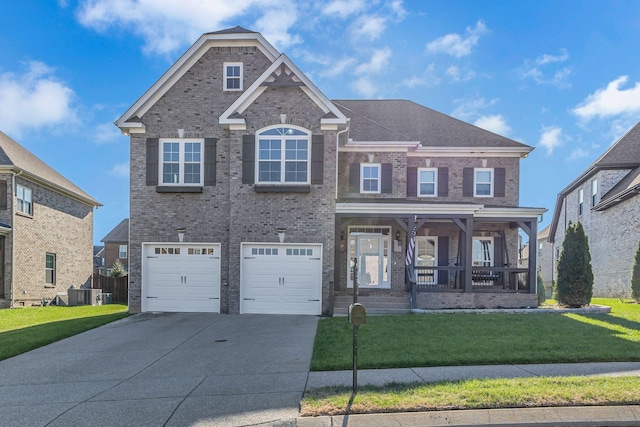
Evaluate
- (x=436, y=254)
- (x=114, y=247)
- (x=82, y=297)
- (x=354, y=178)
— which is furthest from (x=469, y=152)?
(x=114, y=247)

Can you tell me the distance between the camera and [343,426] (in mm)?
4691

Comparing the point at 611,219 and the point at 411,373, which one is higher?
the point at 611,219

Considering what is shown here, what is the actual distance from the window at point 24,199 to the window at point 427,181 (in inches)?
678

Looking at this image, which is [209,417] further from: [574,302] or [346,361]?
[574,302]

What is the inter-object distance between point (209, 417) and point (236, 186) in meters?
9.53

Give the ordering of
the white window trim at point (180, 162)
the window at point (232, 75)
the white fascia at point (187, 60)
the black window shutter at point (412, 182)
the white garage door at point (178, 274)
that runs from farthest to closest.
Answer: the black window shutter at point (412, 182) < the window at point (232, 75) < the white fascia at point (187, 60) < the white window trim at point (180, 162) < the white garage door at point (178, 274)

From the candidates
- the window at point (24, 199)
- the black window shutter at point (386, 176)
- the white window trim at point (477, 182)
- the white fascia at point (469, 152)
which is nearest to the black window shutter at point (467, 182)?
the white window trim at point (477, 182)

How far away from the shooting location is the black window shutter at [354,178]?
56.1 ft

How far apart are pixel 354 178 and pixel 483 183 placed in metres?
5.37

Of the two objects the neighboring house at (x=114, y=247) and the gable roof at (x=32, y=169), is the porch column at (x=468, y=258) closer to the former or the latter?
the gable roof at (x=32, y=169)

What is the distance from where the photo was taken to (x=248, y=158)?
45.5 ft

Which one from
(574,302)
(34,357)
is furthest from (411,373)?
(574,302)

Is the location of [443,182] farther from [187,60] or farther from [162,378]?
[162,378]

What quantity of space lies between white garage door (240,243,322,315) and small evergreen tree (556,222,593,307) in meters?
8.20
